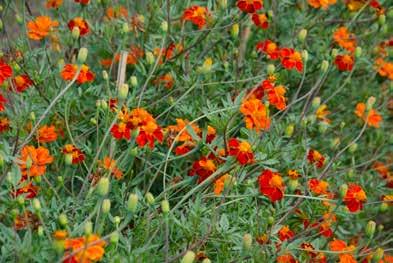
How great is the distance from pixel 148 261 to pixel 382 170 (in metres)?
1.11

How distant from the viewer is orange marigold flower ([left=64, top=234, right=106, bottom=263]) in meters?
1.17

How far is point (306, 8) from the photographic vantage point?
2.42 metres

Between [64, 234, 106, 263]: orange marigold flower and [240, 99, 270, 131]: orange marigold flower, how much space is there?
0.49 meters

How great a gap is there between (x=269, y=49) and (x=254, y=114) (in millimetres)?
534

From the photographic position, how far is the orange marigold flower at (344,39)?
224 centimetres

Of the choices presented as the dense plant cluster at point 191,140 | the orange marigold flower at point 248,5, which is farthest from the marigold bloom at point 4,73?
the orange marigold flower at point 248,5

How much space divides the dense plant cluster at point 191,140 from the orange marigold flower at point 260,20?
0.01 meters

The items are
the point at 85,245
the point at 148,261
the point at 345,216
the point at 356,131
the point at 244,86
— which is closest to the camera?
the point at 85,245

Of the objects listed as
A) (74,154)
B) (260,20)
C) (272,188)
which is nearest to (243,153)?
(272,188)

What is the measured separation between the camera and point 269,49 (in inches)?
79.5

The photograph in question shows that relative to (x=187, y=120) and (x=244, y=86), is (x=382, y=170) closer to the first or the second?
(x=244, y=86)

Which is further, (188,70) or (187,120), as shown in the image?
(188,70)

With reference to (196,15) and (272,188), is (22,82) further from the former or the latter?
(272,188)

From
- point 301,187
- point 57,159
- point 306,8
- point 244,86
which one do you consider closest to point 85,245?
point 57,159
